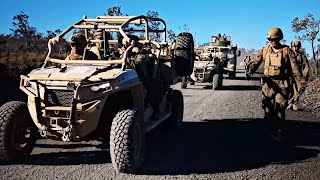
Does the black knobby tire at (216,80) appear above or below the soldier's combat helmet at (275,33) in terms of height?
below

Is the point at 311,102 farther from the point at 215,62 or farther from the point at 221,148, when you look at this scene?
the point at 221,148

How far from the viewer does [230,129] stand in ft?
25.1

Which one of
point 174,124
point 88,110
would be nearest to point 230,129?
point 174,124

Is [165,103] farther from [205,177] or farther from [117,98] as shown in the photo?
[205,177]

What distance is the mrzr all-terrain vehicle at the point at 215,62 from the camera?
635 inches

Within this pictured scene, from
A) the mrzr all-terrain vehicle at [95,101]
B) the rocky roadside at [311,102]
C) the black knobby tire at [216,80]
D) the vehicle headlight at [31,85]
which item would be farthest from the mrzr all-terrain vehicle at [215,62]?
the vehicle headlight at [31,85]

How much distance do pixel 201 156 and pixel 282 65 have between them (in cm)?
205

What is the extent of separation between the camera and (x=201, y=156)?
5.61 metres

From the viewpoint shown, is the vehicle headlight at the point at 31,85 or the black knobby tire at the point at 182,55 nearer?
the vehicle headlight at the point at 31,85

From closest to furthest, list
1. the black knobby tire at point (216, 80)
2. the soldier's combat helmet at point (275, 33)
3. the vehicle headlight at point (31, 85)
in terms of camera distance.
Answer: the vehicle headlight at point (31, 85)
the soldier's combat helmet at point (275, 33)
the black knobby tire at point (216, 80)

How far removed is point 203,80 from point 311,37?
12.6 meters

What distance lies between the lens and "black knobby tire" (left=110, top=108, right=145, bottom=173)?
182 inches

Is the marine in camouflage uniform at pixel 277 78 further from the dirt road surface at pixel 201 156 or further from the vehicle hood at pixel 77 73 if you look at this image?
the vehicle hood at pixel 77 73

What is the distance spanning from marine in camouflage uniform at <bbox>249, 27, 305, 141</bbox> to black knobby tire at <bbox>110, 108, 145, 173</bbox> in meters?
2.71
